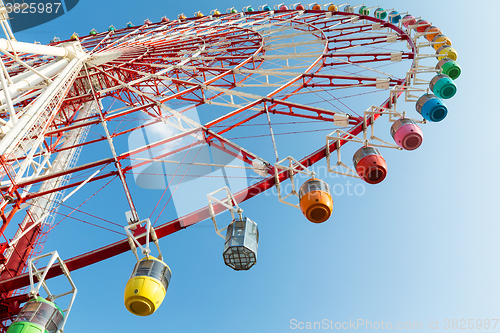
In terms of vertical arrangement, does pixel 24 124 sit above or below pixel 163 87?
below

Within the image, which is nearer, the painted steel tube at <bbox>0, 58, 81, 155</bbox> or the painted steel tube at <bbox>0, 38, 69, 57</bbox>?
the painted steel tube at <bbox>0, 58, 81, 155</bbox>

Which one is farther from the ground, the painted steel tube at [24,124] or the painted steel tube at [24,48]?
the painted steel tube at [24,48]

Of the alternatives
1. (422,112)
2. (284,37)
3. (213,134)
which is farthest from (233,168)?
(284,37)

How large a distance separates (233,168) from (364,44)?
1397 cm

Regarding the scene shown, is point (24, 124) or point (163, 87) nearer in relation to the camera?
point (24, 124)

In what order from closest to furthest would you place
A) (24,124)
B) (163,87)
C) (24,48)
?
1. (24,124)
2. (24,48)
3. (163,87)

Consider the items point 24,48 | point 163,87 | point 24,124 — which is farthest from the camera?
point 163,87

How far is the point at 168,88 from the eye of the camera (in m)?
18.9

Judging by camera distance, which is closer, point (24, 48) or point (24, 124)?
point (24, 124)

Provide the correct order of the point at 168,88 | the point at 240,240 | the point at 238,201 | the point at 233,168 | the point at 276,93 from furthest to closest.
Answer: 1. the point at 168,88
2. the point at 276,93
3. the point at 233,168
4. the point at 238,201
5. the point at 240,240

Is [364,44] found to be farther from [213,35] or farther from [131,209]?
[131,209]

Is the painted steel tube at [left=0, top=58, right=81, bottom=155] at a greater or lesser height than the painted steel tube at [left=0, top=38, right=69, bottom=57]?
lesser

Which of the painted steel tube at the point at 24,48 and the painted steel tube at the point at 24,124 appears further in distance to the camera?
the painted steel tube at the point at 24,48

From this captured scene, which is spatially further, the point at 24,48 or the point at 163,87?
the point at 163,87
